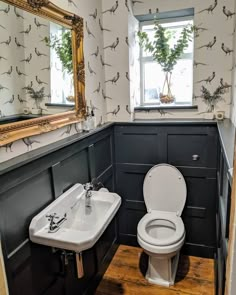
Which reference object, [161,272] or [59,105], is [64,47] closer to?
[59,105]

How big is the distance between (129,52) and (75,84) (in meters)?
0.77

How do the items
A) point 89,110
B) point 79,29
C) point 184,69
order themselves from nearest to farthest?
point 79,29 → point 89,110 → point 184,69

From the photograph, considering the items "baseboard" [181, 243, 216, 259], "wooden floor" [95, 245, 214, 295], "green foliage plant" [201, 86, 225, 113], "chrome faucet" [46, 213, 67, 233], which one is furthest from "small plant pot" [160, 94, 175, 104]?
"chrome faucet" [46, 213, 67, 233]

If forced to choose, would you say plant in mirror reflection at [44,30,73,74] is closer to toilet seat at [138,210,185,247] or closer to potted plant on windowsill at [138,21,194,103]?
potted plant on windowsill at [138,21,194,103]

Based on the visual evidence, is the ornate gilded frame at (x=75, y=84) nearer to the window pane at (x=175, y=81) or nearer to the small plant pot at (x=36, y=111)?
the small plant pot at (x=36, y=111)

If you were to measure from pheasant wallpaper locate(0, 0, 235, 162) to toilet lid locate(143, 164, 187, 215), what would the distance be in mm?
533

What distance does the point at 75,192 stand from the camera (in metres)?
1.81

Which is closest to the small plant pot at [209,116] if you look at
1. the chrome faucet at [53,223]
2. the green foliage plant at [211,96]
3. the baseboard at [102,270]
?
the green foliage plant at [211,96]

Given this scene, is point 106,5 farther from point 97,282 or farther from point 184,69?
point 97,282

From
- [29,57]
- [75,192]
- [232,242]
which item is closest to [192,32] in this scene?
[29,57]

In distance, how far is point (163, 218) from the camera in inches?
95.1

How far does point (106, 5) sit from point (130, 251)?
7.52 feet

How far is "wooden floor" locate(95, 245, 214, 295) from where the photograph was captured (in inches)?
85.4

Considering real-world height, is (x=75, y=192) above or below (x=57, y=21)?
below
